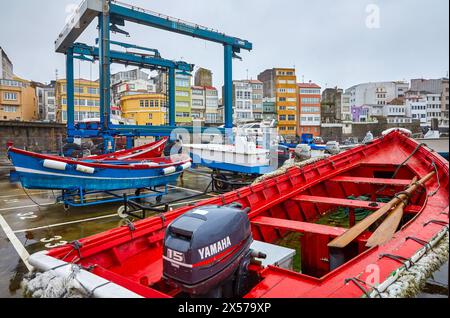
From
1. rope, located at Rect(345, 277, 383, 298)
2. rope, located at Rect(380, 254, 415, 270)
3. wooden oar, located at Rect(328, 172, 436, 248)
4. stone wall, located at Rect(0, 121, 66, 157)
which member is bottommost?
rope, located at Rect(345, 277, 383, 298)

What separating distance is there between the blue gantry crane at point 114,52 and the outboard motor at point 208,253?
40.0ft

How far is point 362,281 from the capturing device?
228 cm

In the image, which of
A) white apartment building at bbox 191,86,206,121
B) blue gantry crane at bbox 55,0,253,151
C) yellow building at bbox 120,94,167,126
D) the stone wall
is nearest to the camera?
blue gantry crane at bbox 55,0,253,151

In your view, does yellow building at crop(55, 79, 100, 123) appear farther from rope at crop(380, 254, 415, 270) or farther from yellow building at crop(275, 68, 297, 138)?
rope at crop(380, 254, 415, 270)

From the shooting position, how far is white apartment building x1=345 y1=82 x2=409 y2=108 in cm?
7669

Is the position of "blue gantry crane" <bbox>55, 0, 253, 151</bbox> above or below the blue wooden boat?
above

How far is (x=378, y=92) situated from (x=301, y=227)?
3266 inches

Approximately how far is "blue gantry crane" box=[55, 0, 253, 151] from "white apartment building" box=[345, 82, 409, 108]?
66.5 m

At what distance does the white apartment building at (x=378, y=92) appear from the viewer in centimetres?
7669

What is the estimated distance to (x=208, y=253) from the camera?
2252 mm

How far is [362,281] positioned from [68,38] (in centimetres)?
1737

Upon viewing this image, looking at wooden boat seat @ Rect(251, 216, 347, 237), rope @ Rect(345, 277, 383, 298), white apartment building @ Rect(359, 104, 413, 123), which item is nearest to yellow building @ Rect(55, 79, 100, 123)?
wooden boat seat @ Rect(251, 216, 347, 237)

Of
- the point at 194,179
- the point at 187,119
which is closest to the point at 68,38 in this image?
the point at 194,179

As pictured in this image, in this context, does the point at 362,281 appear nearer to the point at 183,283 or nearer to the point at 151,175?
the point at 183,283
